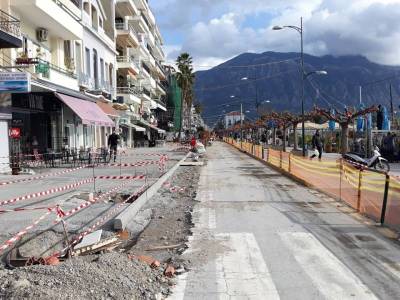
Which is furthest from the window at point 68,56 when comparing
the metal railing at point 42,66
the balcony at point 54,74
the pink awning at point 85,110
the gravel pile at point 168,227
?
the gravel pile at point 168,227

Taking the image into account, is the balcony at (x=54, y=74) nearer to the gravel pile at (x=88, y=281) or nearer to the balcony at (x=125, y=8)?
the gravel pile at (x=88, y=281)

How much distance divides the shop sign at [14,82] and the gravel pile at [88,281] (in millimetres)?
13482

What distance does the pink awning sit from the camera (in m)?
25.4

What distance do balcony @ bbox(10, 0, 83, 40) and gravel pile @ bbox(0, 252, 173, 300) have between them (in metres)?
19.5

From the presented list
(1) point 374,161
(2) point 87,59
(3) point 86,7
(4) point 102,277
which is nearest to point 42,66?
(2) point 87,59

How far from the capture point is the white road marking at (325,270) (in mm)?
6043

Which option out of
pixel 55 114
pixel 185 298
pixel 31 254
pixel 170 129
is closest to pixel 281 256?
pixel 185 298

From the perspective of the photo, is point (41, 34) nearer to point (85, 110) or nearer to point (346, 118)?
point (85, 110)

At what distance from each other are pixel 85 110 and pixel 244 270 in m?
22.0

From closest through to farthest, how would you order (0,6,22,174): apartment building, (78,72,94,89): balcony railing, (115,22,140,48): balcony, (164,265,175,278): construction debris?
(164,265,175,278): construction debris, (0,6,22,174): apartment building, (78,72,94,89): balcony railing, (115,22,140,48): balcony

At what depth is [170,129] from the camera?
388 feet

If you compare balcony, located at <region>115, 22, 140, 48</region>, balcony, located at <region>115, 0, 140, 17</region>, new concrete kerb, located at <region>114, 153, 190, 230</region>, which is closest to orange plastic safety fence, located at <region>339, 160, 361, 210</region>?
new concrete kerb, located at <region>114, 153, 190, 230</region>

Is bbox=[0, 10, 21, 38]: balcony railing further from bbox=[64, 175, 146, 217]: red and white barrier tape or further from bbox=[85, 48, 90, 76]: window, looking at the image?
bbox=[85, 48, 90, 76]: window

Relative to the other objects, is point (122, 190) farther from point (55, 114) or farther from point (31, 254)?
point (55, 114)
